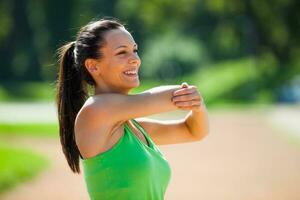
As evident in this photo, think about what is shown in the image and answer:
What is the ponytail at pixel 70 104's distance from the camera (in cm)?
342

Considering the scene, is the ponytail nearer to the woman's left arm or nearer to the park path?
the woman's left arm

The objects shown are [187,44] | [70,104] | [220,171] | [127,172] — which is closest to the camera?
[127,172]

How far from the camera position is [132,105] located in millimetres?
3107

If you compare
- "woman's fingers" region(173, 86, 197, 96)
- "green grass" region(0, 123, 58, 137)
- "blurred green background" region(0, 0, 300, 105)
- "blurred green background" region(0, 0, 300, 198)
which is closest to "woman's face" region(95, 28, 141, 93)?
"woman's fingers" region(173, 86, 197, 96)

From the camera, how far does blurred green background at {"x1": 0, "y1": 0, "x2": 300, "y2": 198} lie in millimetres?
38500

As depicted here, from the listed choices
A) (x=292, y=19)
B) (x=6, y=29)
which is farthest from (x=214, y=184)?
(x=6, y=29)

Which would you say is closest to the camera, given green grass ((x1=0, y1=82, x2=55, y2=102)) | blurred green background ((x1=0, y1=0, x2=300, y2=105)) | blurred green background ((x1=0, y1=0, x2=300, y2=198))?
blurred green background ((x1=0, y1=0, x2=300, y2=198))

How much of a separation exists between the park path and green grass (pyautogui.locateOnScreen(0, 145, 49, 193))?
19 cm

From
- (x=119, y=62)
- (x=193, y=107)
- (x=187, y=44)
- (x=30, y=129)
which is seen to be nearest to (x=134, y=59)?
(x=119, y=62)

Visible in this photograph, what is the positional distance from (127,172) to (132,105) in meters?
0.29

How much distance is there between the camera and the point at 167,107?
10.2 ft

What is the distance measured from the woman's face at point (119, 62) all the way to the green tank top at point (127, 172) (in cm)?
23

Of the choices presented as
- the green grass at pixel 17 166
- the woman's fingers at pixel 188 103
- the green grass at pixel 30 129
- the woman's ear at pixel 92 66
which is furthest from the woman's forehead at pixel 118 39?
the green grass at pixel 30 129

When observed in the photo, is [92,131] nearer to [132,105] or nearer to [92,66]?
[132,105]
